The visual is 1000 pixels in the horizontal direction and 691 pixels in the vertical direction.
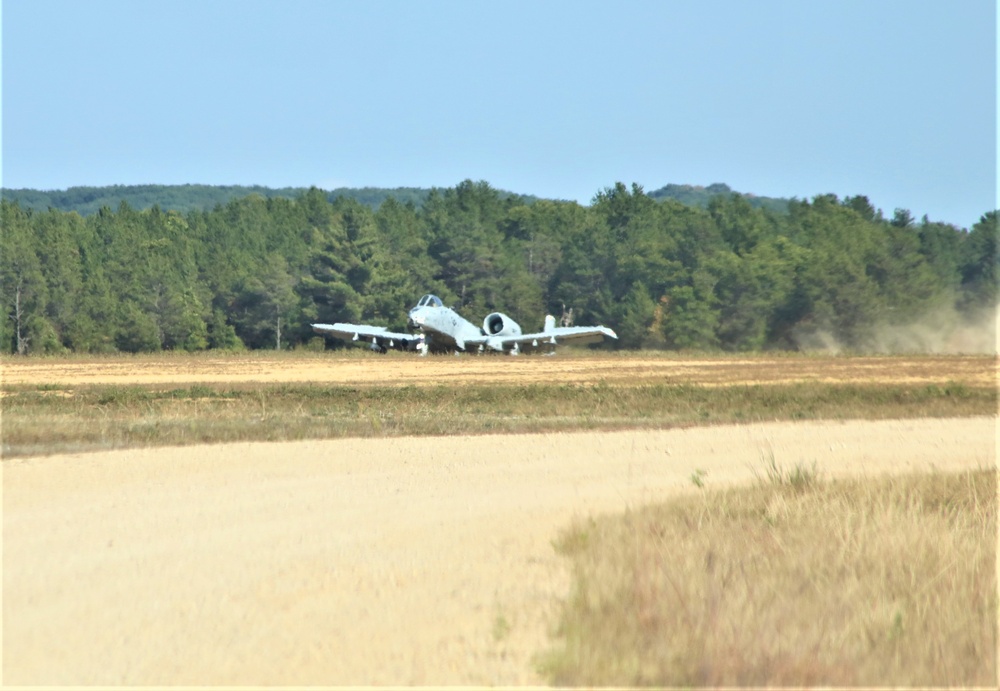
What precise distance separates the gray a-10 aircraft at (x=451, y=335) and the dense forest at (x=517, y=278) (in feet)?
59.8

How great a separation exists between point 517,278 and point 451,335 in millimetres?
31919

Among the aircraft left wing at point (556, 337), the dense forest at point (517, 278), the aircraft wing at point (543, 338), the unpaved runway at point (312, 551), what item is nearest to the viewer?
the unpaved runway at point (312, 551)

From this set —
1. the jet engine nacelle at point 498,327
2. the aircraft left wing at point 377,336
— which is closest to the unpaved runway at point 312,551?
the aircraft left wing at point 377,336

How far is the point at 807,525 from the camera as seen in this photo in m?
11.1

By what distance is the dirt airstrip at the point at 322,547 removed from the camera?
751 cm

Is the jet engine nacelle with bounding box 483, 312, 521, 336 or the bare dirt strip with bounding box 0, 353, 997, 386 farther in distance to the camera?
the jet engine nacelle with bounding box 483, 312, 521, 336

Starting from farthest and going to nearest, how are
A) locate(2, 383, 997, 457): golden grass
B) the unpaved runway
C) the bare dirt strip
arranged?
1. the bare dirt strip
2. locate(2, 383, 997, 457): golden grass
3. the unpaved runway

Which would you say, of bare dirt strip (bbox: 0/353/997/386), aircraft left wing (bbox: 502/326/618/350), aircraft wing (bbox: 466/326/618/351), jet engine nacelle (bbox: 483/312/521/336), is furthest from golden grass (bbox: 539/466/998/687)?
jet engine nacelle (bbox: 483/312/521/336)

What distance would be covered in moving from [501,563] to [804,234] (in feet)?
275

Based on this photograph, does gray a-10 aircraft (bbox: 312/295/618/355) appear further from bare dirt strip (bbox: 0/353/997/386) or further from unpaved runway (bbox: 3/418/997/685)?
unpaved runway (bbox: 3/418/997/685)

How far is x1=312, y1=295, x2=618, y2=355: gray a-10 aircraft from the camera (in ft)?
177

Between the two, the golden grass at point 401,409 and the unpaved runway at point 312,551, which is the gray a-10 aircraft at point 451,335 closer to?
the golden grass at point 401,409

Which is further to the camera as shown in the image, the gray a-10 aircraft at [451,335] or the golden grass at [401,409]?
the gray a-10 aircraft at [451,335]

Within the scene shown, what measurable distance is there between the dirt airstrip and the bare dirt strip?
16342 millimetres
